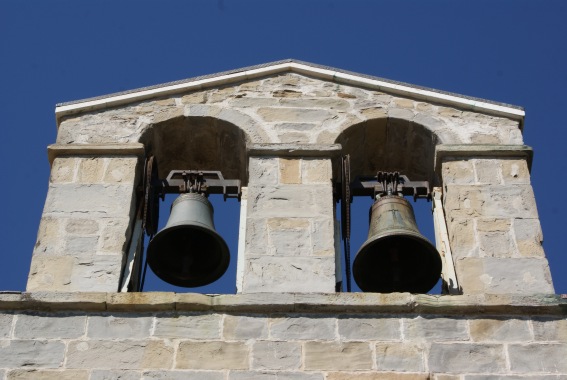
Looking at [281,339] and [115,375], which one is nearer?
[115,375]

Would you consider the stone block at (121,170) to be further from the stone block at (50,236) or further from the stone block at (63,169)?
the stone block at (50,236)

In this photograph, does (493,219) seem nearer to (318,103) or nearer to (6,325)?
(318,103)

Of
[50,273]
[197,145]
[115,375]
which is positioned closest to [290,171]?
[197,145]

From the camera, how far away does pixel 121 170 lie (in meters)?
8.05

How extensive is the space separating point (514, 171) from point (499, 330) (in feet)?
4.83

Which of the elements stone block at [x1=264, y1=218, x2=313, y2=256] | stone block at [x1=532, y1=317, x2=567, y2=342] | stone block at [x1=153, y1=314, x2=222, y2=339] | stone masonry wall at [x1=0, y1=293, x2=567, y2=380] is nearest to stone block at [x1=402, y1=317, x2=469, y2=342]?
stone masonry wall at [x1=0, y1=293, x2=567, y2=380]

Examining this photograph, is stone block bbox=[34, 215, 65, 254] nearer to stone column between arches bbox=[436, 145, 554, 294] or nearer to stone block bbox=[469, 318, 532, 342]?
stone column between arches bbox=[436, 145, 554, 294]

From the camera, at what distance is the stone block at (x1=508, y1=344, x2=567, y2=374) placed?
667 cm

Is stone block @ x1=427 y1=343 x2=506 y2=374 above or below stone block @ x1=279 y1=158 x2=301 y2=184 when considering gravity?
below

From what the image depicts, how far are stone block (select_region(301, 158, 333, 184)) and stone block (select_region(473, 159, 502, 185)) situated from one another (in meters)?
0.86

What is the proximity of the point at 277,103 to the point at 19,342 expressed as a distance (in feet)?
8.26

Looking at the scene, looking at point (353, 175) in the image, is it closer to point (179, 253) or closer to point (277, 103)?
point (277, 103)

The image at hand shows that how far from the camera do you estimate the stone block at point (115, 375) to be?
6590mm

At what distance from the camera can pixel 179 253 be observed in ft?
26.0
